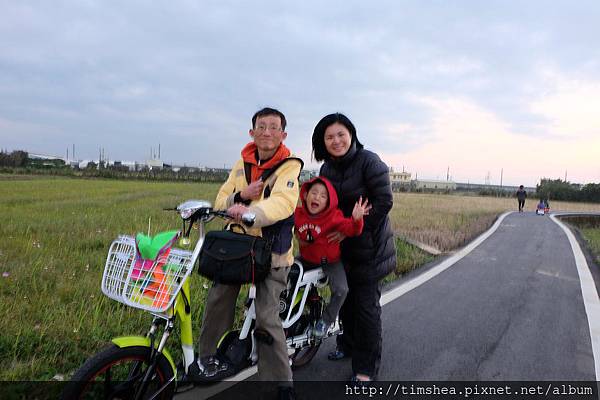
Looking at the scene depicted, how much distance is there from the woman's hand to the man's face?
0.76m

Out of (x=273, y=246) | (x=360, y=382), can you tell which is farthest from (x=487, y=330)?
(x=273, y=246)

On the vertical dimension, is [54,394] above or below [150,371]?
below

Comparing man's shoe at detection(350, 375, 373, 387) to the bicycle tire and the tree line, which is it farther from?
the tree line

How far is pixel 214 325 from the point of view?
2906 millimetres

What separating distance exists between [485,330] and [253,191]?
2.94m

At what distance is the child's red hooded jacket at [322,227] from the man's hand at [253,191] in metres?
0.49

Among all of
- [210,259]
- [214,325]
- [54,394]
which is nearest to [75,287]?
[54,394]

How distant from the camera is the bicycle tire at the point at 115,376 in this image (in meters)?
2.14

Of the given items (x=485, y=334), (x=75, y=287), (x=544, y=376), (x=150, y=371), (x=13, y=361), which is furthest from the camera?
(x=75, y=287)

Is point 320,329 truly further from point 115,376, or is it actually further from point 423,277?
point 423,277

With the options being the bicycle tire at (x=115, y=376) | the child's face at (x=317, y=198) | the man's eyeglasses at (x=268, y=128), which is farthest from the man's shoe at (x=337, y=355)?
the man's eyeglasses at (x=268, y=128)

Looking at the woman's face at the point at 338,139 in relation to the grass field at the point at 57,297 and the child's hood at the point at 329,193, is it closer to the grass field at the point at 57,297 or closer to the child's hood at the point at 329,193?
the child's hood at the point at 329,193

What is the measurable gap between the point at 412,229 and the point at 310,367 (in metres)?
8.71

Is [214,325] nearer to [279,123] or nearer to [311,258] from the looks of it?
[311,258]
